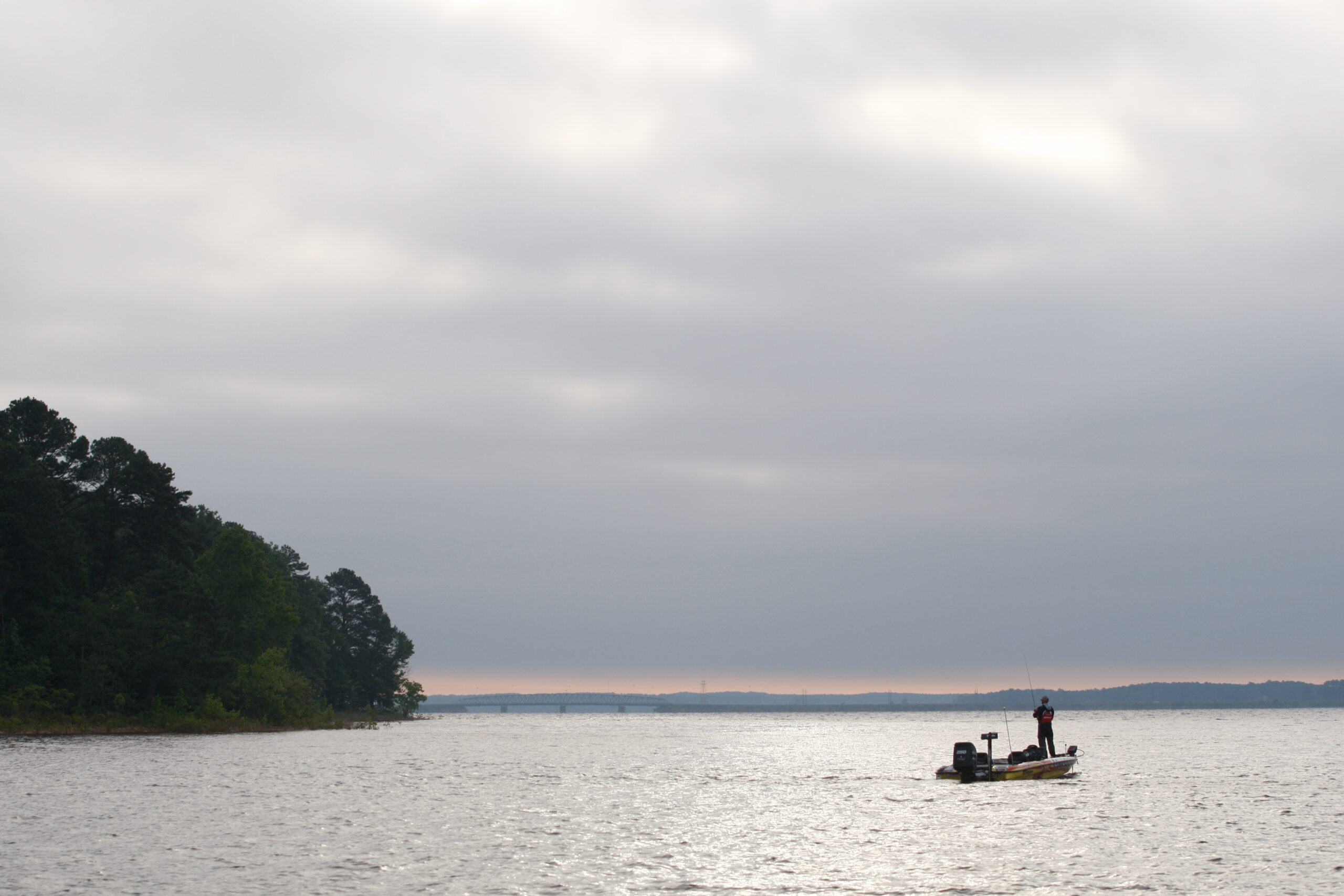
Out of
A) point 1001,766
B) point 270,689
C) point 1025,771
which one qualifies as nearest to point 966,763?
point 1001,766

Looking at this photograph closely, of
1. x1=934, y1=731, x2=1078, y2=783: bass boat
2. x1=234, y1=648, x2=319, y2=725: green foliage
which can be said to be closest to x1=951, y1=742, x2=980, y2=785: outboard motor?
x1=934, y1=731, x2=1078, y2=783: bass boat

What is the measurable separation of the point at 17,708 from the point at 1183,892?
9579cm

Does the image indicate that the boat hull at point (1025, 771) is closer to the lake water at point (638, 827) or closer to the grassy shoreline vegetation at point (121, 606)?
the lake water at point (638, 827)

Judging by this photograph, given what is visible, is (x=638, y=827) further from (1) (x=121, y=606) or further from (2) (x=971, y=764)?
(1) (x=121, y=606)

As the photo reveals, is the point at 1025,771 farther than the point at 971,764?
Yes

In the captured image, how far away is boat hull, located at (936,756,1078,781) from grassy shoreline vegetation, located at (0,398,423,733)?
76.8 metres

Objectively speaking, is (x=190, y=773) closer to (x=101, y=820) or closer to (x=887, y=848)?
(x=101, y=820)

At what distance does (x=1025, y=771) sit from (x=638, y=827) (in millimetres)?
24687

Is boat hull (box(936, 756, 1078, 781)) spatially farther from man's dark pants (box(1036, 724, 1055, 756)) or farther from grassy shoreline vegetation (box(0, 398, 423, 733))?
grassy shoreline vegetation (box(0, 398, 423, 733))

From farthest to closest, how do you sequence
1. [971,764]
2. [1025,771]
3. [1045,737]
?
[1045,737] → [1025,771] → [971,764]

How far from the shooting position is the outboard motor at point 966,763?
2117 inches

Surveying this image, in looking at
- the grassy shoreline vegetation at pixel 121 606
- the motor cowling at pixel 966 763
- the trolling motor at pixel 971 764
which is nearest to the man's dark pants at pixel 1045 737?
the trolling motor at pixel 971 764

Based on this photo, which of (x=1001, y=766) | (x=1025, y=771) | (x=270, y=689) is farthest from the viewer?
(x=270, y=689)

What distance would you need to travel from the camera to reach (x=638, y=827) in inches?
1503
